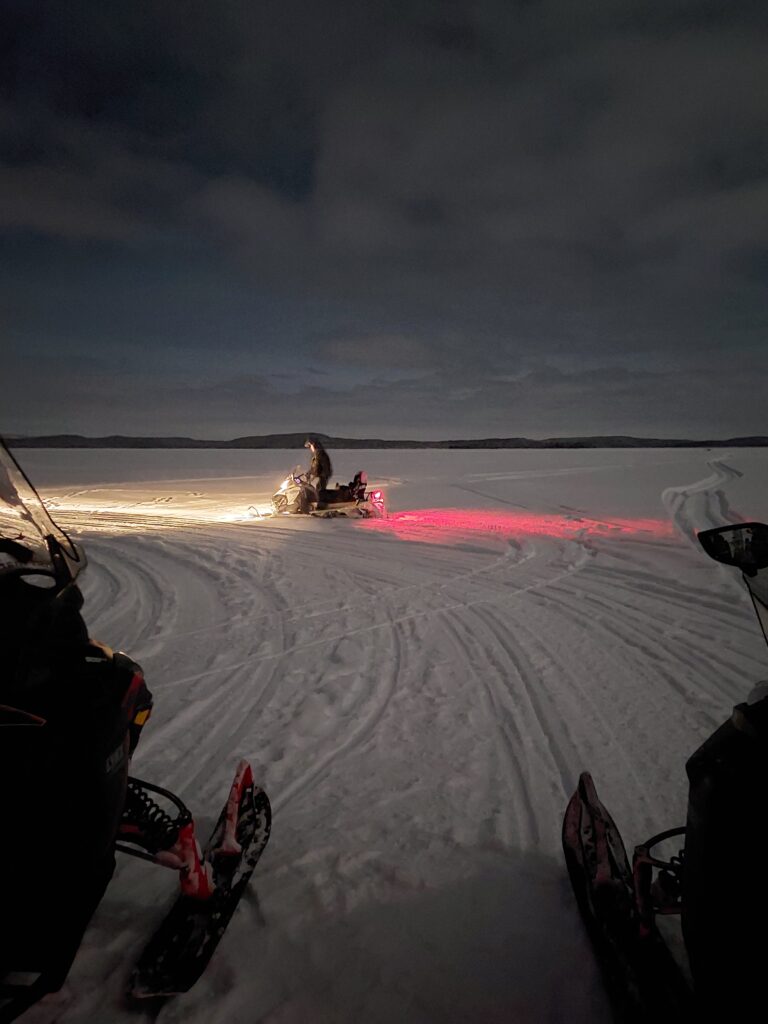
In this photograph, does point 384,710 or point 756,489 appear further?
point 756,489

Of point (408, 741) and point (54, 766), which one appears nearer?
point (54, 766)

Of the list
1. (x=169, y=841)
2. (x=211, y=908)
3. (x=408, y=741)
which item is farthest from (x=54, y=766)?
(x=408, y=741)

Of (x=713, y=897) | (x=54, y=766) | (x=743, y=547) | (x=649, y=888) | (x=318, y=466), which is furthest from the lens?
(x=318, y=466)

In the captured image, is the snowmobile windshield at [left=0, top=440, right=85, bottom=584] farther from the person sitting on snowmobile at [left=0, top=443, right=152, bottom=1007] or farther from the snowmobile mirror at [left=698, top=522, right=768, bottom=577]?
the snowmobile mirror at [left=698, top=522, right=768, bottom=577]

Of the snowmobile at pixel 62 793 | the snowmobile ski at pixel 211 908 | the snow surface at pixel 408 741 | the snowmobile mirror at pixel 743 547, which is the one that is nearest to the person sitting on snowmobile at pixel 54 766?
the snowmobile at pixel 62 793

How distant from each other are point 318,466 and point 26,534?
465 inches

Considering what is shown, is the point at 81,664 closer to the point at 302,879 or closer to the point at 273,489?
the point at 302,879

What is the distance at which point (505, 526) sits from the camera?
12.3 metres

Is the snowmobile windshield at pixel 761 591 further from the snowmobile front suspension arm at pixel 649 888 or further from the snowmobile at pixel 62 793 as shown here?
the snowmobile at pixel 62 793

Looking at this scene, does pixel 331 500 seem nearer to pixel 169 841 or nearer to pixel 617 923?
pixel 169 841

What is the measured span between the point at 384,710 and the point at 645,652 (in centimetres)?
270

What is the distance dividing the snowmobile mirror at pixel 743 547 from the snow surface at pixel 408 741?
5.33ft

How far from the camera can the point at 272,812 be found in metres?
2.83

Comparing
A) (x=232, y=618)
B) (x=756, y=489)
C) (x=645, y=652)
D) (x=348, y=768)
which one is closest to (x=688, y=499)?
(x=756, y=489)
